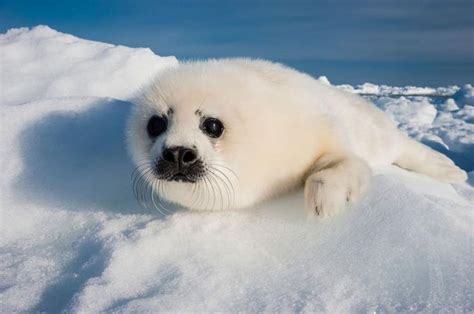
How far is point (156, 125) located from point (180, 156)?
0.37 meters

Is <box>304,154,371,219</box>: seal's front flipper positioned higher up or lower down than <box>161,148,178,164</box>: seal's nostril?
lower down

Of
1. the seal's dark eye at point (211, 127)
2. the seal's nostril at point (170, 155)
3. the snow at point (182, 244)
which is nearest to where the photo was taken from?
the snow at point (182, 244)

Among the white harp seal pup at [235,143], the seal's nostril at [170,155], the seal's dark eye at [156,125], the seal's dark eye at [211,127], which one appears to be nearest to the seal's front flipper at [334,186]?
the white harp seal pup at [235,143]

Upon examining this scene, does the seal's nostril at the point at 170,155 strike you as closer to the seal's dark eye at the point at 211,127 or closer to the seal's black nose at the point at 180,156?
the seal's black nose at the point at 180,156

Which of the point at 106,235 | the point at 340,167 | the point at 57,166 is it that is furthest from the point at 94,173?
the point at 340,167

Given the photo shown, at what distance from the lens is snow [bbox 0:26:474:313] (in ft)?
5.68

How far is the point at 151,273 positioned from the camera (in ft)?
6.44

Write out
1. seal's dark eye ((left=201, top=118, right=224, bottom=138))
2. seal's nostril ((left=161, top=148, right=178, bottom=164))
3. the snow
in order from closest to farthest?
the snow, seal's nostril ((left=161, top=148, right=178, bottom=164)), seal's dark eye ((left=201, top=118, right=224, bottom=138))

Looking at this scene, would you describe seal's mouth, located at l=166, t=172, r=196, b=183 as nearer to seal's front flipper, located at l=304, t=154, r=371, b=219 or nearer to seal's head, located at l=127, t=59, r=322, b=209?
seal's head, located at l=127, t=59, r=322, b=209

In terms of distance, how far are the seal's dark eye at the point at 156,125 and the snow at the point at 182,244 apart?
1.41 ft

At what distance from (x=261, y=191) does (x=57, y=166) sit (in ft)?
4.50

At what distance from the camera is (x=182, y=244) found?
7.13ft

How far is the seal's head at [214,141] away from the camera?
236 cm

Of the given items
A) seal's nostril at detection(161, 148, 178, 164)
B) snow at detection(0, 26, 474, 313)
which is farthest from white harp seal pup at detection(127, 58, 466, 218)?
snow at detection(0, 26, 474, 313)
